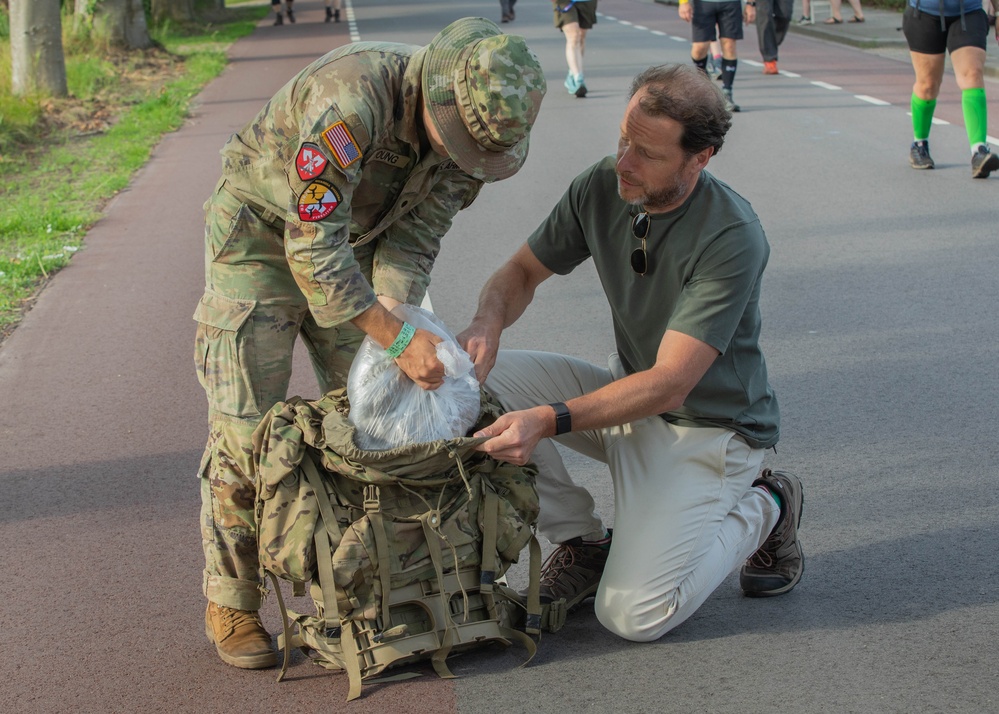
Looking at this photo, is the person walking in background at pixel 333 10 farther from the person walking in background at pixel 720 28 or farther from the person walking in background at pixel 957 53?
the person walking in background at pixel 957 53

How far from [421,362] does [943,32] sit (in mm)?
6918

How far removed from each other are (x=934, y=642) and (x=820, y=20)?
72.8ft

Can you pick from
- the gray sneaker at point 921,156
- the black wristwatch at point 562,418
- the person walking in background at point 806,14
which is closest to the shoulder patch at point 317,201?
the black wristwatch at point 562,418

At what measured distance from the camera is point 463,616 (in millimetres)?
3225

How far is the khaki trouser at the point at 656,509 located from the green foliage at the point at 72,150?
404 centimetres

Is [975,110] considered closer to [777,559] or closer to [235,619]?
[777,559]

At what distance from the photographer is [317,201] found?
2.90 meters

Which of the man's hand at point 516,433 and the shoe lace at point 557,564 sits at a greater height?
the man's hand at point 516,433

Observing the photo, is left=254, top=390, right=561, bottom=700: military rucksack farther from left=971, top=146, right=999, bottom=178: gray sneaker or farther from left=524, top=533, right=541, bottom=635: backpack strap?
left=971, top=146, right=999, bottom=178: gray sneaker

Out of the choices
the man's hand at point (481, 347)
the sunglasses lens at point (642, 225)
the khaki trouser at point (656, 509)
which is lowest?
the khaki trouser at point (656, 509)

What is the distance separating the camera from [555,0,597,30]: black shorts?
13273mm

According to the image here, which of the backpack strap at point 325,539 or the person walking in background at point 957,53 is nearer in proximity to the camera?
the backpack strap at point 325,539

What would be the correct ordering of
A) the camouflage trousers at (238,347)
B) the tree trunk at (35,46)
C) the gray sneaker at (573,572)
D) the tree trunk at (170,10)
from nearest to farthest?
the camouflage trousers at (238,347) → the gray sneaker at (573,572) → the tree trunk at (35,46) → the tree trunk at (170,10)

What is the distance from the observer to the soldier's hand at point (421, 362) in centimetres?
306
